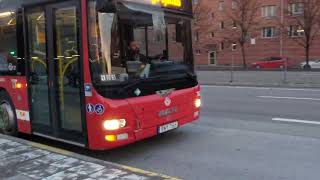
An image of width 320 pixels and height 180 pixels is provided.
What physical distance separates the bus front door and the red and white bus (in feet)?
0.05

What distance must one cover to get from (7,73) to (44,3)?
80.9 inches

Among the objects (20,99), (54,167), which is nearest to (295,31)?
(20,99)

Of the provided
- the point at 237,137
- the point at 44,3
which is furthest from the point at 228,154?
the point at 44,3

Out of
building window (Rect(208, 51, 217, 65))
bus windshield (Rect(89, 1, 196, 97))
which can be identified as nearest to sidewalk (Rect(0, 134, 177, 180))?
bus windshield (Rect(89, 1, 196, 97))

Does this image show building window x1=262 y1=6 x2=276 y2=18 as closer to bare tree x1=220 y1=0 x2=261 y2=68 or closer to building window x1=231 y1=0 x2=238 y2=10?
bare tree x1=220 y1=0 x2=261 y2=68

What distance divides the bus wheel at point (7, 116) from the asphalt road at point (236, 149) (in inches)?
79.3

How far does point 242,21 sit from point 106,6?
51721 millimetres

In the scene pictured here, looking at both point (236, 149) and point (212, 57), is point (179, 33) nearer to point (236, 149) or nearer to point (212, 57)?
point (236, 149)

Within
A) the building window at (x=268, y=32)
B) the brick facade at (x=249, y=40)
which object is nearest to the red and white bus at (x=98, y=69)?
the brick facade at (x=249, y=40)

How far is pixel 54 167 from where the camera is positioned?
670cm

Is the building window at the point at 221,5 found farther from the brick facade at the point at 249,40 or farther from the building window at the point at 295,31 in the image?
the building window at the point at 295,31

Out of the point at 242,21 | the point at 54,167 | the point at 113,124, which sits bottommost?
the point at 54,167

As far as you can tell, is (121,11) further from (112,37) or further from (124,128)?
(124,128)

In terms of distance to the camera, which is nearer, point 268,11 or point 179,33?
point 179,33
